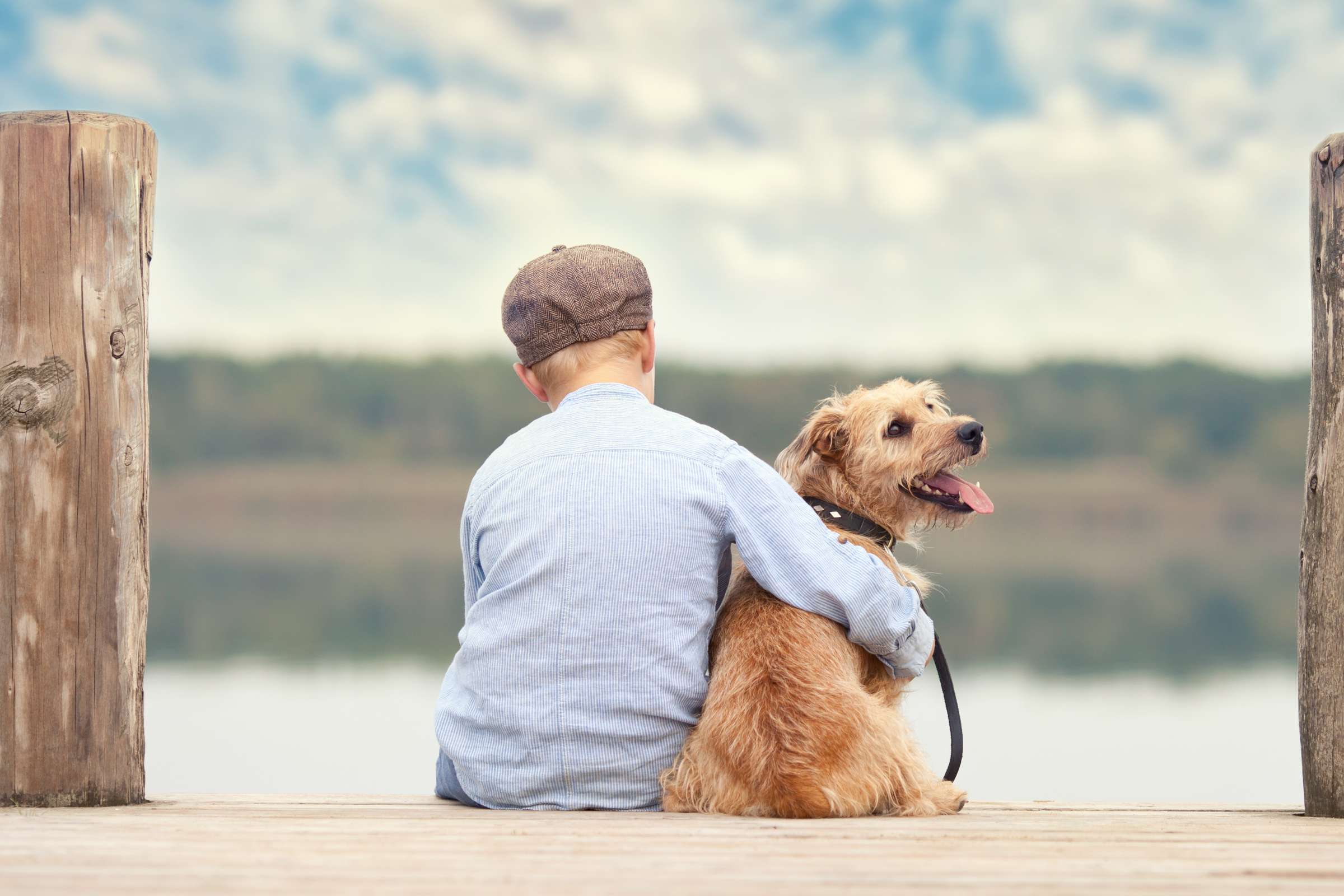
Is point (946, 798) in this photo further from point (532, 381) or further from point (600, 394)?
point (532, 381)

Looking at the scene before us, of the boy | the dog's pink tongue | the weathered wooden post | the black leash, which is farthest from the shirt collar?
the weathered wooden post

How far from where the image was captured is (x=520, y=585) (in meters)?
3.45

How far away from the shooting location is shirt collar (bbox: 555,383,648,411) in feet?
11.9

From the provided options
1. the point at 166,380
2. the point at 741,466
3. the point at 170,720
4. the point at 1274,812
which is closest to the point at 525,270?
the point at 741,466

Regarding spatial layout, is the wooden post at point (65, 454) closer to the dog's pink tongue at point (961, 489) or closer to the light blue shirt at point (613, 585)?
the light blue shirt at point (613, 585)

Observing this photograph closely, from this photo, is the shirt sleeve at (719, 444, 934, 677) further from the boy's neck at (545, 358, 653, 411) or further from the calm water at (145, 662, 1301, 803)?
the calm water at (145, 662, 1301, 803)

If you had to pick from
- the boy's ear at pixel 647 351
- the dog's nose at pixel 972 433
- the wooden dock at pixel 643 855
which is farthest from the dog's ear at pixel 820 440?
the wooden dock at pixel 643 855

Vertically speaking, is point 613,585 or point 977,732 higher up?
point 613,585

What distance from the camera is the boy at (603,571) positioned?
11.2 ft

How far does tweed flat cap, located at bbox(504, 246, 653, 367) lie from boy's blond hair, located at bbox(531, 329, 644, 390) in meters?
0.02

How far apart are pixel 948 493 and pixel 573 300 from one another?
1.55 m

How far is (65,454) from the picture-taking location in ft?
12.7

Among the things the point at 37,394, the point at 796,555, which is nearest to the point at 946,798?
the point at 796,555

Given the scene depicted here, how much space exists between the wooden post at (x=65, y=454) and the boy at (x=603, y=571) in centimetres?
111
